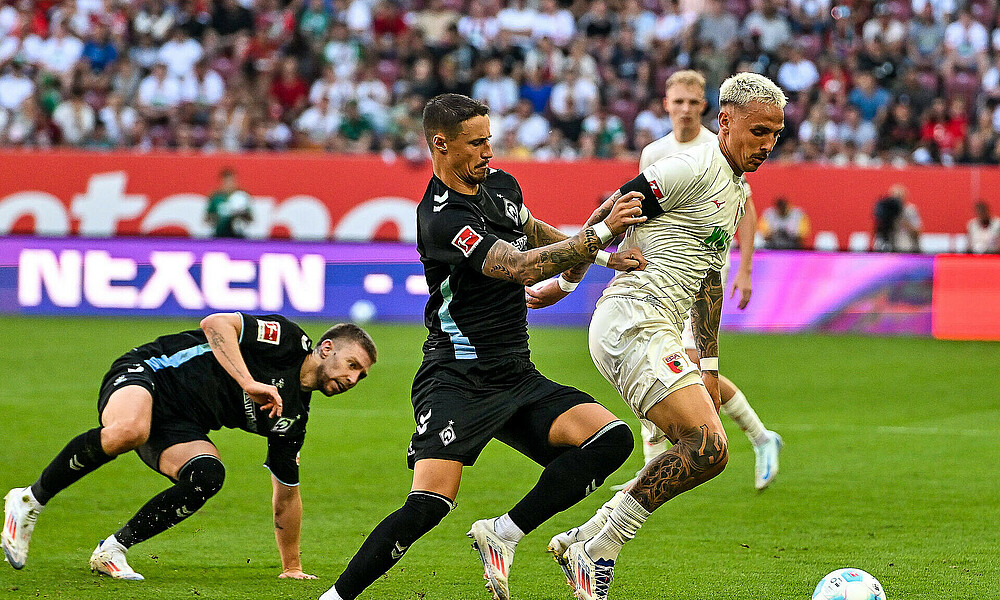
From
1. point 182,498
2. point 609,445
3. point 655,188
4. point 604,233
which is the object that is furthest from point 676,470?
point 182,498

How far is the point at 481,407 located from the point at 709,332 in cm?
192

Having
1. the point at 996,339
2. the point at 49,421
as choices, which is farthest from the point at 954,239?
the point at 49,421

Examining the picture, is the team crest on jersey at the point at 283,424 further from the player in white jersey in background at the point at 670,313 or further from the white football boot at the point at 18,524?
the player in white jersey in background at the point at 670,313

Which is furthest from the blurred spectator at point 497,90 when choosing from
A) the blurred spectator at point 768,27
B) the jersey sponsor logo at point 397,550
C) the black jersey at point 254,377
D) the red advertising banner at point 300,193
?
the jersey sponsor logo at point 397,550

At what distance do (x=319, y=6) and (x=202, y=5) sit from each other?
2.04 m

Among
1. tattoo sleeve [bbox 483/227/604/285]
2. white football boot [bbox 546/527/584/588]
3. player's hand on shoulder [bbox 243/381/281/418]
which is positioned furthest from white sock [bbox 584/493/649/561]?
player's hand on shoulder [bbox 243/381/281/418]

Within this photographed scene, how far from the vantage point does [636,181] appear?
16.8ft

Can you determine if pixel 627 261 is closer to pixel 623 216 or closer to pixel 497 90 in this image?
pixel 623 216

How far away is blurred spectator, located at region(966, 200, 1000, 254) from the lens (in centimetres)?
1647

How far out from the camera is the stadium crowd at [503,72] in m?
18.4

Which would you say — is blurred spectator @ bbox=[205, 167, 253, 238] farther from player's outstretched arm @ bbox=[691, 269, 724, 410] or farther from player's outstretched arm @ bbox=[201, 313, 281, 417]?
player's outstretched arm @ bbox=[201, 313, 281, 417]

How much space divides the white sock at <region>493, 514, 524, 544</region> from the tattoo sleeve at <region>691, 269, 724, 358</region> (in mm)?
1834

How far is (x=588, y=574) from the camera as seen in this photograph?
4.96m

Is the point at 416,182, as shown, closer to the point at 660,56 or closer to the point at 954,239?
the point at 660,56
